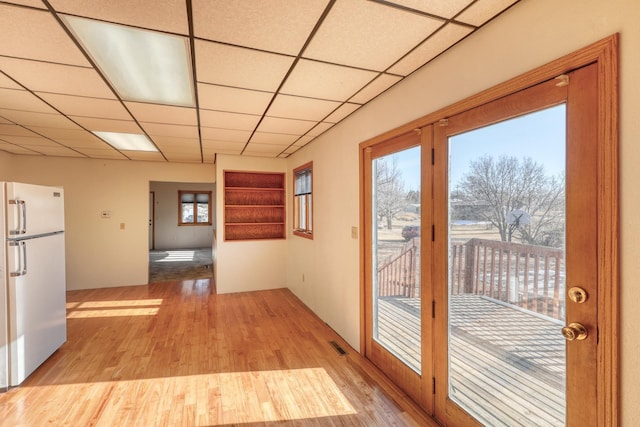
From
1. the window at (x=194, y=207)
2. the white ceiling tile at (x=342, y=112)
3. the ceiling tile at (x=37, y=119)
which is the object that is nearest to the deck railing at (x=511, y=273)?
the white ceiling tile at (x=342, y=112)

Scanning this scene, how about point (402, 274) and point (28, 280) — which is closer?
point (402, 274)

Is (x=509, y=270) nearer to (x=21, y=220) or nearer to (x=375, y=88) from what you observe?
(x=375, y=88)

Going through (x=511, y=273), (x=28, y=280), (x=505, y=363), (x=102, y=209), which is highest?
(x=102, y=209)

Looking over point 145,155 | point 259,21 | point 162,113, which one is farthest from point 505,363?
point 145,155

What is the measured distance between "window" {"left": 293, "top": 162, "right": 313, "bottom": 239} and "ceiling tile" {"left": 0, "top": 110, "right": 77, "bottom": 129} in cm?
295

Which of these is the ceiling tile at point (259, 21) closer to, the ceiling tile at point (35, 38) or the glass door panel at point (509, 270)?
the ceiling tile at point (35, 38)

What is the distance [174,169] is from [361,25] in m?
5.58

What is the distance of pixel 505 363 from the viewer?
170 centimetres

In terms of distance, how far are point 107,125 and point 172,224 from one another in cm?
831

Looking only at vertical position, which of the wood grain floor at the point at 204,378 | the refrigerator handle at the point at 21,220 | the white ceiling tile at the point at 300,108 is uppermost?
the white ceiling tile at the point at 300,108

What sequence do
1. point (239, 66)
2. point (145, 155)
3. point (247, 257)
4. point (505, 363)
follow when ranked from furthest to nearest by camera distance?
point (247, 257)
point (145, 155)
point (239, 66)
point (505, 363)

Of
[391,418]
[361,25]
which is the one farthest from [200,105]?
[391,418]

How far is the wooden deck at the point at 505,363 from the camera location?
4.74 feet

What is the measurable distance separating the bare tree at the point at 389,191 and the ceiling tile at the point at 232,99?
1.20m
